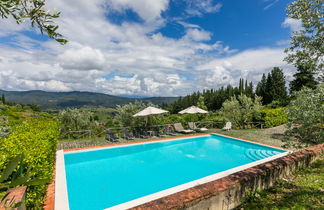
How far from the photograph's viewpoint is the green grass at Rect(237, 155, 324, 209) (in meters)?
3.27

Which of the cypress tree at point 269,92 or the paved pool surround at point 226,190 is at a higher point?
the cypress tree at point 269,92

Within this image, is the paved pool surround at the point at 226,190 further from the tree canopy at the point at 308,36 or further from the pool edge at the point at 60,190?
the tree canopy at the point at 308,36

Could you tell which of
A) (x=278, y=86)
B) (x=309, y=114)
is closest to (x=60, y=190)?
(x=309, y=114)

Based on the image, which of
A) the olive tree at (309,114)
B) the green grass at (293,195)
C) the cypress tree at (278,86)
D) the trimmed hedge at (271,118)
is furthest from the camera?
the cypress tree at (278,86)

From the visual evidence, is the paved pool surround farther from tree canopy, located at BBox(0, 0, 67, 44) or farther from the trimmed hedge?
the trimmed hedge

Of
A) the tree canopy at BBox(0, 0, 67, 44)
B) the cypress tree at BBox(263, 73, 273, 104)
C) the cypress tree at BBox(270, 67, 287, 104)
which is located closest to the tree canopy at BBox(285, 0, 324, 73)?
the tree canopy at BBox(0, 0, 67, 44)

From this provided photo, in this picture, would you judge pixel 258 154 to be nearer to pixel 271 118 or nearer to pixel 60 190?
pixel 271 118

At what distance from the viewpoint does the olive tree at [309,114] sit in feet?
13.1

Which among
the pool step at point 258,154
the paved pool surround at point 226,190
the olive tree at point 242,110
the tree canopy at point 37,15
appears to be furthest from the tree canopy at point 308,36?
the olive tree at point 242,110

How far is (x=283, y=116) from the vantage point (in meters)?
16.9

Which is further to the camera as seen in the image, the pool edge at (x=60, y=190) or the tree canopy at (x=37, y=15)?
the pool edge at (x=60, y=190)

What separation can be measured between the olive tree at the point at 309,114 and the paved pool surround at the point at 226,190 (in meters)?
0.76

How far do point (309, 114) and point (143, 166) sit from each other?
275 inches

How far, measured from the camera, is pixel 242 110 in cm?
1644
